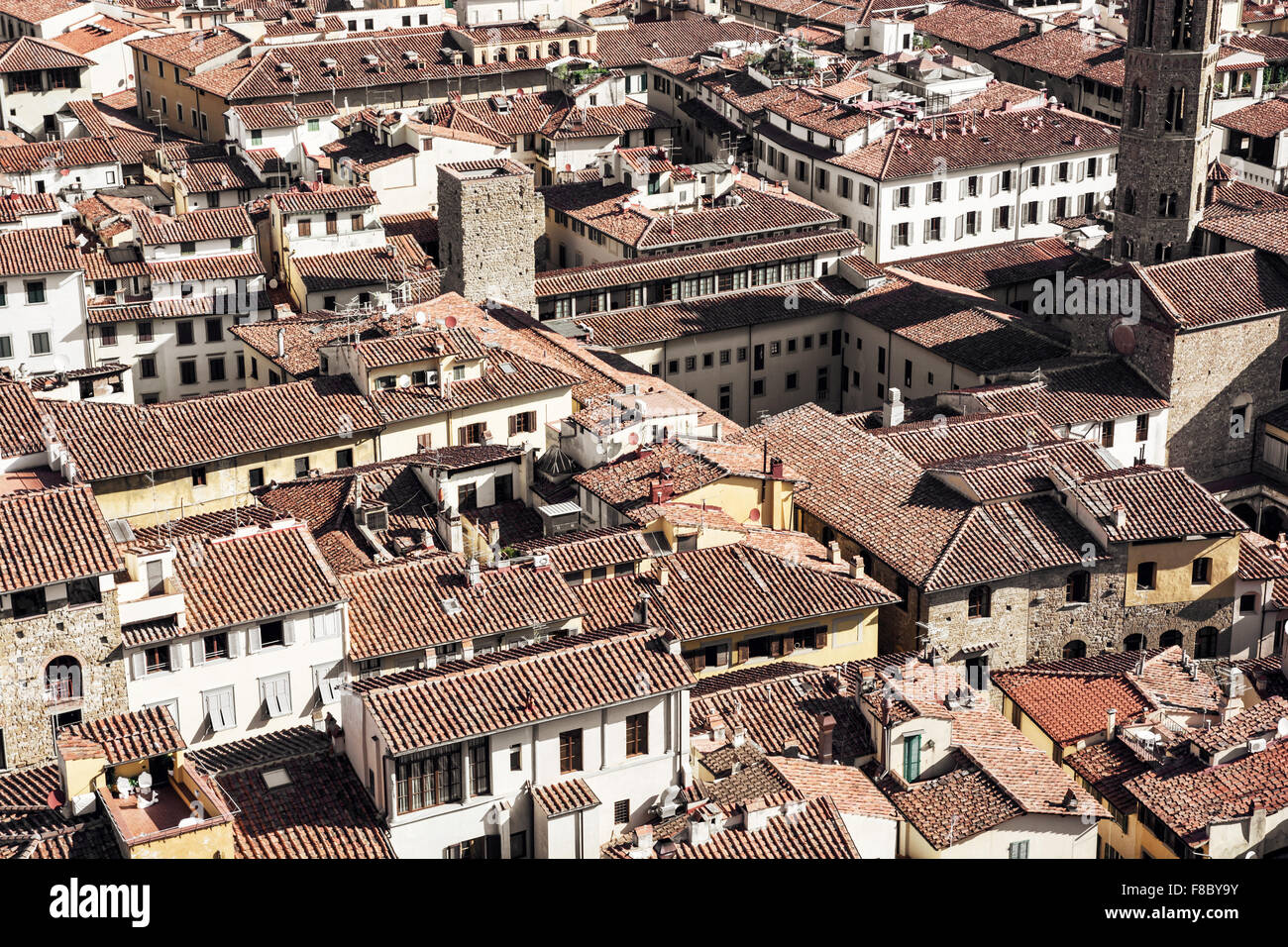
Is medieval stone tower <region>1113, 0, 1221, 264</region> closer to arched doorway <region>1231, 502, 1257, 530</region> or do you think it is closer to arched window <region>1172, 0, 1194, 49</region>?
arched window <region>1172, 0, 1194, 49</region>

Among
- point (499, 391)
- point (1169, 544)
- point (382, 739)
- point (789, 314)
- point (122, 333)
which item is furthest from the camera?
point (789, 314)

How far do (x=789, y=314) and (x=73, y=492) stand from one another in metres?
36.8

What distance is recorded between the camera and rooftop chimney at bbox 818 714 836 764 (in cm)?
3725

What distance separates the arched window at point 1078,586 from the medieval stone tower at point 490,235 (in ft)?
94.4

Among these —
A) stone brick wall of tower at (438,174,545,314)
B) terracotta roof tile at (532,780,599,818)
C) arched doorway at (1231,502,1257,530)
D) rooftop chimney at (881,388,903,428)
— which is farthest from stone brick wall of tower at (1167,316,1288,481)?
terracotta roof tile at (532,780,599,818)

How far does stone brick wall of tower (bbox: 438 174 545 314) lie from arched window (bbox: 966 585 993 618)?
28203 millimetres

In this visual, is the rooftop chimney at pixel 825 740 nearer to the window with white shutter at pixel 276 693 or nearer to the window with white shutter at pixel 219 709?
the window with white shutter at pixel 276 693

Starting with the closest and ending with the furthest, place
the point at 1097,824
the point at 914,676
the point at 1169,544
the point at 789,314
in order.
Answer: the point at 1097,824 → the point at 914,676 → the point at 1169,544 → the point at 789,314

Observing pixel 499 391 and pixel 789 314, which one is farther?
pixel 789 314

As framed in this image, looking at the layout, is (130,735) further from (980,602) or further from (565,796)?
(980,602)

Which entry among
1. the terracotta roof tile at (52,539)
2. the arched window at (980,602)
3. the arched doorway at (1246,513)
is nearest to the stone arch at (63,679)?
the terracotta roof tile at (52,539)

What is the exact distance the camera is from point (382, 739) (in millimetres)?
31672

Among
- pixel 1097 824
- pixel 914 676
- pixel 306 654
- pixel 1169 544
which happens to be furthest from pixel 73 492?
pixel 1169 544

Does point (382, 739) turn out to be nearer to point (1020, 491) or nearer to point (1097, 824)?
point (1097, 824)
